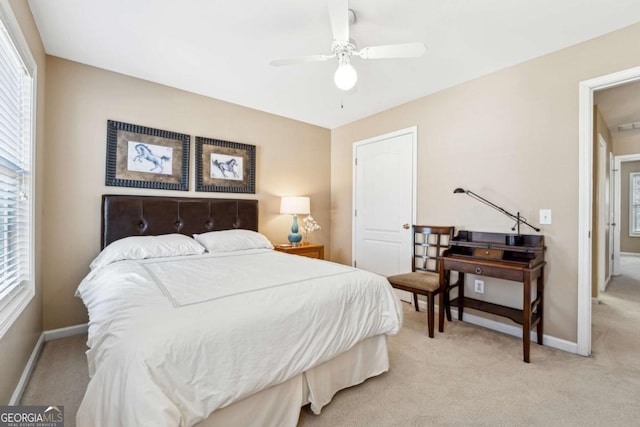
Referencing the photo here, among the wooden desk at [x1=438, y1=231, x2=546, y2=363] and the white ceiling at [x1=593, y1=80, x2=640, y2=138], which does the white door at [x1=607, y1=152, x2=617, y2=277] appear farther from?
the wooden desk at [x1=438, y1=231, x2=546, y2=363]

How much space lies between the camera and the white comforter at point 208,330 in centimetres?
97

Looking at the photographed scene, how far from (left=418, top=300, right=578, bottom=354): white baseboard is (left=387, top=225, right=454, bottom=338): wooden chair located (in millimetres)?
187

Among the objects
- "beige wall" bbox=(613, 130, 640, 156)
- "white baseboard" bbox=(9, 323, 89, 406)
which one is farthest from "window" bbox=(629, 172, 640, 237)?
"white baseboard" bbox=(9, 323, 89, 406)

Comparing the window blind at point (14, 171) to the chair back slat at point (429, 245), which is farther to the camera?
the chair back slat at point (429, 245)

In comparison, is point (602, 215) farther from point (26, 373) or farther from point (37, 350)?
point (37, 350)

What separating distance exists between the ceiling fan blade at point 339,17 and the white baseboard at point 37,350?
8.99 feet

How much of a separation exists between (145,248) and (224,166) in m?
1.34

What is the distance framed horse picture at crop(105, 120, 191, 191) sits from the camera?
8.90ft

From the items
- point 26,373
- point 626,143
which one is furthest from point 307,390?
point 626,143

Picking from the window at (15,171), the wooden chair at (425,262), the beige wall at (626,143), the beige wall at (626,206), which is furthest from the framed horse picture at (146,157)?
the beige wall at (626,206)

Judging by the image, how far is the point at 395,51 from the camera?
1.84 meters

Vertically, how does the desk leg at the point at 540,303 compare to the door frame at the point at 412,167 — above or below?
below

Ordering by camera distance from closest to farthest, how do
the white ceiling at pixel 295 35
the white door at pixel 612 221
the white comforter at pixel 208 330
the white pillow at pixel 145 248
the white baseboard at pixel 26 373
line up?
the white comforter at pixel 208 330 → the white baseboard at pixel 26 373 → the white ceiling at pixel 295 35 → the white pillow at pixel 145 248 → the white door at pixel 612 221

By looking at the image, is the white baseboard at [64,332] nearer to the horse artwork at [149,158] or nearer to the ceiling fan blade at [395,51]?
the horse artwork at [149,158]
